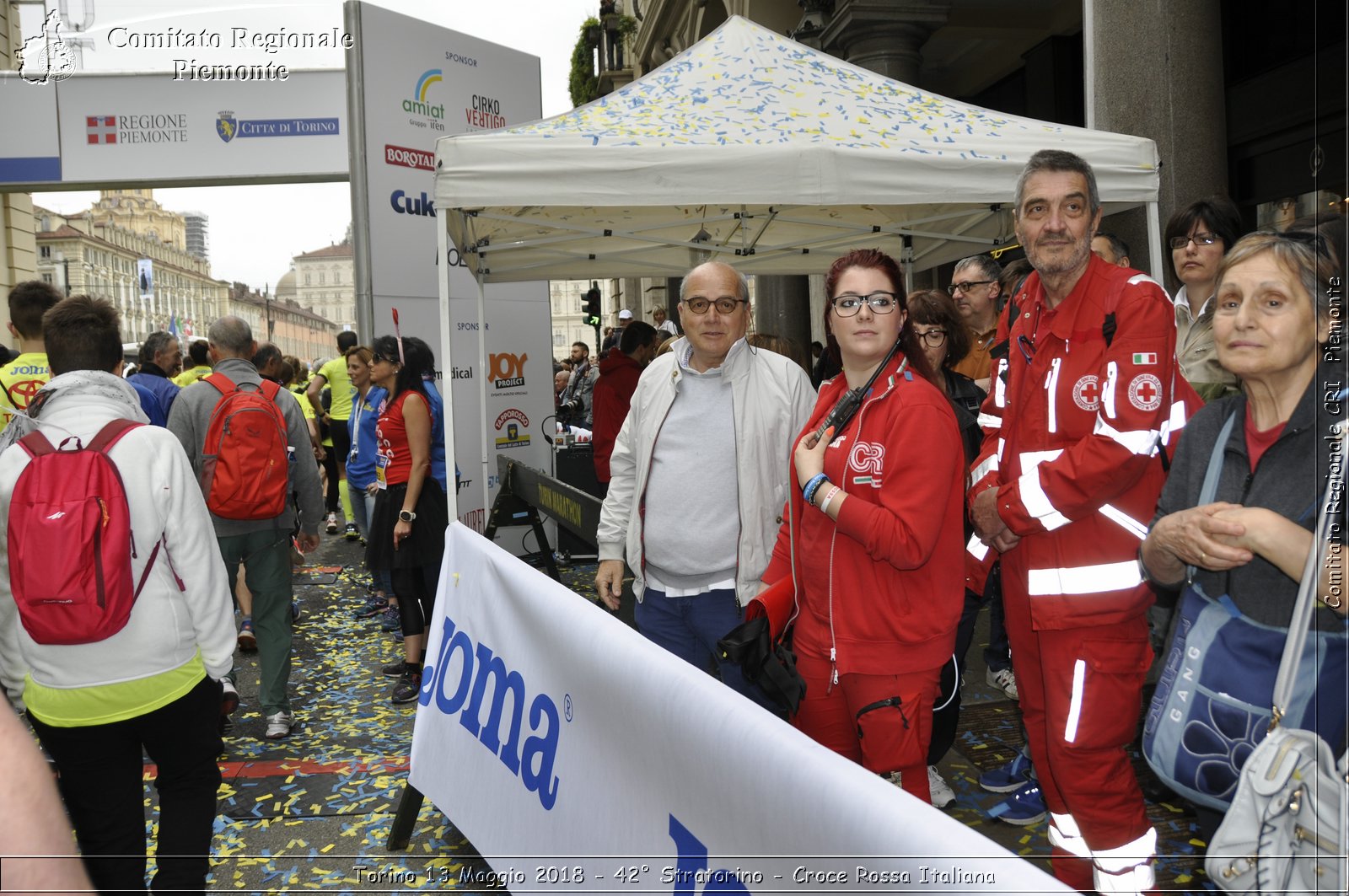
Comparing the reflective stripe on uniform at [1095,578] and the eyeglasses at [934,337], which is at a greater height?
the eyeglasses at [934,337]

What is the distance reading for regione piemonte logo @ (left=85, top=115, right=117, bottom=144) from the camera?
48.8ft

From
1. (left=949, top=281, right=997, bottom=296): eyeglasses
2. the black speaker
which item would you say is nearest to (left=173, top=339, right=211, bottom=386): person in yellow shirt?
the black speaker

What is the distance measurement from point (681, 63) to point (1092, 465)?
379 centimetres

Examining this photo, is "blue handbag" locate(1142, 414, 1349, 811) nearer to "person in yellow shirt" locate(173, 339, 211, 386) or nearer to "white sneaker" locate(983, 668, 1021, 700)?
"white sneaker" locate(983, 668, 1021, 700)

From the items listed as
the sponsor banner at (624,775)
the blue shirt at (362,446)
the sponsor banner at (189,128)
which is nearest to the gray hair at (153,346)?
the blue shirt at (362,446)

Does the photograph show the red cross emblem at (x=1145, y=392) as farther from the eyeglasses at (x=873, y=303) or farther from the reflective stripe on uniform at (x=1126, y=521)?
the eyeglasses at (x=873, y=303)

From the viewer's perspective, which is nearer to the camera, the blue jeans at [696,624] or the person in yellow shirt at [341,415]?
the blue jeans at [696,624]

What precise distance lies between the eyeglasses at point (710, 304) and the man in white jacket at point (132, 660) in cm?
178

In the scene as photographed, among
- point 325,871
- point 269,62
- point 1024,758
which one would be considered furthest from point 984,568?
point 269,62

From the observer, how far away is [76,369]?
3.02 metres

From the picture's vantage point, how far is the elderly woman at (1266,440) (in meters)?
1.82

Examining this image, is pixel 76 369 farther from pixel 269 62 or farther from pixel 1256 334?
pixel 269 62

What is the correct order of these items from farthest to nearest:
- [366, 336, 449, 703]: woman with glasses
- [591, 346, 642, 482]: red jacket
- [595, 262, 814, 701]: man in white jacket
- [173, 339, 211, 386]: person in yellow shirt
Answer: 1. [173, 339, 211, 386]: person in yellow shirt
2. [591, 346, 642, 482]: red jacket
3. [366, 336, 449, 703]: woman with glasses
4. [595, 262, 814, 701]: man in white jacket

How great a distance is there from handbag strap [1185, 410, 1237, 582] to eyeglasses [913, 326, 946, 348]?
2150 millimetres
